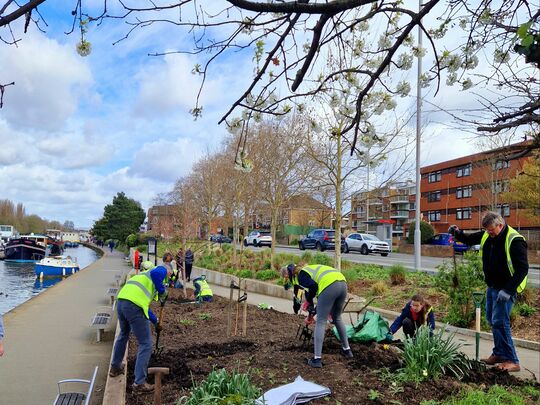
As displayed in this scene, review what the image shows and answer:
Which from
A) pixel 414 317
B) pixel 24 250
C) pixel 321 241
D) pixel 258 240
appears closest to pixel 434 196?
pixel 258 240

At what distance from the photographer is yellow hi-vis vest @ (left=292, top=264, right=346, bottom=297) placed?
20.6 feet

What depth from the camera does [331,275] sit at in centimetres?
632

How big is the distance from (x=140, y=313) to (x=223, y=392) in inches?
80.0

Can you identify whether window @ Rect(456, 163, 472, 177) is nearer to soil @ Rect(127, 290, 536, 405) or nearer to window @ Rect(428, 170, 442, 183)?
window @ Rect(428, 170, 442, 183)

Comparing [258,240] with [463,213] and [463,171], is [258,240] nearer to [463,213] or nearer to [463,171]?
[463,171]

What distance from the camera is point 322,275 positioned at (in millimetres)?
6387

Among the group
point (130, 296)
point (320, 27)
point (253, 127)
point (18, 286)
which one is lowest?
point (18, 286)

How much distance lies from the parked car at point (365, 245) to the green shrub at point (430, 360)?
92.8 feet

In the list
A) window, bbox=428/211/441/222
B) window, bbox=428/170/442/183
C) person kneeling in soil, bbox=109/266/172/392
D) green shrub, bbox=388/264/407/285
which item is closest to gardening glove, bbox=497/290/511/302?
person kneeling in soil, bbox=109/266/172/392

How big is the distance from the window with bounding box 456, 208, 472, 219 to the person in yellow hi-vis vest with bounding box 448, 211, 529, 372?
54.4 meters

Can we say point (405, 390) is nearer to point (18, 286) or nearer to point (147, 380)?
point (147, 380)

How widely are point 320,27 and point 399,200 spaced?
94.0 meters

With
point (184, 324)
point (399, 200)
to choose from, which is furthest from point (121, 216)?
point (184, 324)

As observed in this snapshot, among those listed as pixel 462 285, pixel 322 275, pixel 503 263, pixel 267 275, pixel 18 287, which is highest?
pixel 503 263
